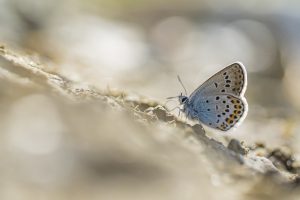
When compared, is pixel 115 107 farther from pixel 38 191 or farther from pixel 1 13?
pixel 1 13

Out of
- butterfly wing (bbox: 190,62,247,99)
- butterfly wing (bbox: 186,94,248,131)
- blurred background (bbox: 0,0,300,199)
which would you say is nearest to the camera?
butterfly wing (bbox: 190,62,247,99)

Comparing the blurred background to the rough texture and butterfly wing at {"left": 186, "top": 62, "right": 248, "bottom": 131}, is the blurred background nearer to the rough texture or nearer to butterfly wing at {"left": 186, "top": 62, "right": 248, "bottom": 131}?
the rough texture

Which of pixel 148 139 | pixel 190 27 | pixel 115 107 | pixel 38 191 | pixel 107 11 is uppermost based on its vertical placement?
pixel 107 11

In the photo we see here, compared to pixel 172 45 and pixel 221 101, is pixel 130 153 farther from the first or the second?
pixel 172 45

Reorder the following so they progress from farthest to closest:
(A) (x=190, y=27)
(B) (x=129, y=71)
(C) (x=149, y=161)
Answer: (A) (x=190, y=27), (B) (x=129, y=71), (C) (x=149, y=161)

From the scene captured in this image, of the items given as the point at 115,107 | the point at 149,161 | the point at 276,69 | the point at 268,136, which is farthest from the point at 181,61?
the point at 149,161

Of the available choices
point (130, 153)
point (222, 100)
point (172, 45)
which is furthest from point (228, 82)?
point (172, 45)

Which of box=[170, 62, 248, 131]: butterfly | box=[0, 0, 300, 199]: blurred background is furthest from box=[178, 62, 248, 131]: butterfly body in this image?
box=[0, 0, 300, 199]: blurred background
